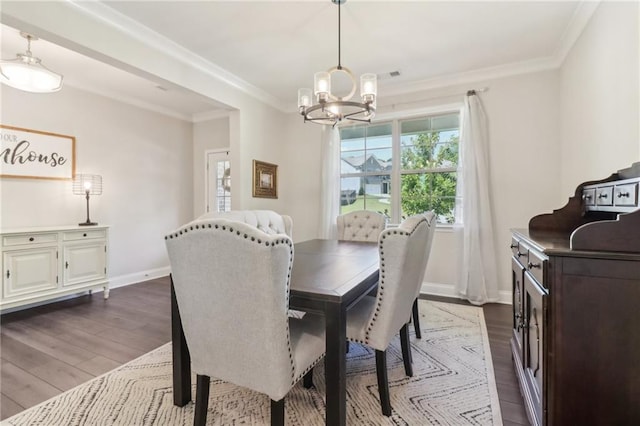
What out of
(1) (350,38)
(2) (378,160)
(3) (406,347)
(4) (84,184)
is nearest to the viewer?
(3) (406,347)

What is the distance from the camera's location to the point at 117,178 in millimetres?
4156

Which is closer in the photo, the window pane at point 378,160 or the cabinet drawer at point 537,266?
the cabinet drawer at point 537,266

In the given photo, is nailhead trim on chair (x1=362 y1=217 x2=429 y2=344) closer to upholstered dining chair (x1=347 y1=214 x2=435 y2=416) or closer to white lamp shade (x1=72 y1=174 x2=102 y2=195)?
upholstered dining chair (x1=347 y1=214 x2=435 y2=416)

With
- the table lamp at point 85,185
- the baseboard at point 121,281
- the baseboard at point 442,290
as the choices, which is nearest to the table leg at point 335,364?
the baseboard at point 442,290

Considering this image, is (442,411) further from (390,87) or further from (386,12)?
(390,87)

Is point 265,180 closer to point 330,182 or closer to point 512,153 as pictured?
point 330,182

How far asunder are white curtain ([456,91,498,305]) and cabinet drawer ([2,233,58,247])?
4.50 meters

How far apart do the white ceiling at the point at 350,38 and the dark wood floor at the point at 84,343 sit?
7.59 ft

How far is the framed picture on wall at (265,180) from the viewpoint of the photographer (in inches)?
157

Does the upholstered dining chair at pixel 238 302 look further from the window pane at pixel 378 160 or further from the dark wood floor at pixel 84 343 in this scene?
the window pane at pixel 378 160

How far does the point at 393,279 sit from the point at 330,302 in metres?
0.37

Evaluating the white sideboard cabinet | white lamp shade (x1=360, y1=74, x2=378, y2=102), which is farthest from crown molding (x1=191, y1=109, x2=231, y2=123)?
white lamp shade (x1=360, y1=74, x2=378, y2=102)

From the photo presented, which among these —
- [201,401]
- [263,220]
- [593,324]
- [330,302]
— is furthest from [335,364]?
[263,220]

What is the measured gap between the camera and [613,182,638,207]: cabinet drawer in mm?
1138
